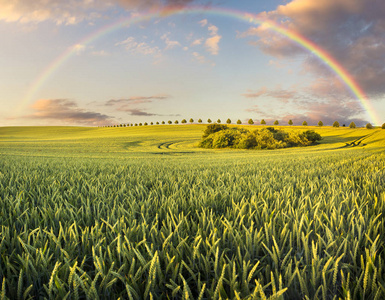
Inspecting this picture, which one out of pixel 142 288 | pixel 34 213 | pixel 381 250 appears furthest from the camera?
pixel 34 213

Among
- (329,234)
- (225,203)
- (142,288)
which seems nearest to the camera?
(142,288)

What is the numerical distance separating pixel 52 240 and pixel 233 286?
1.07 meters

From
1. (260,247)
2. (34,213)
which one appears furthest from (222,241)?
(34,213)

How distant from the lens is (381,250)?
1423 millimetres

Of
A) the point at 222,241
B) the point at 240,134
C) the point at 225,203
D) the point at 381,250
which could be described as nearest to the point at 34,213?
the point at 222,241

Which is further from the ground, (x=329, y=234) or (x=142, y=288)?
(x=329, y=234)

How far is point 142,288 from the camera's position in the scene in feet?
3.41

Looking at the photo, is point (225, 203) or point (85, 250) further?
point (225, 203)

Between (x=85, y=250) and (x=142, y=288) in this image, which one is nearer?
(x=142, y=288)

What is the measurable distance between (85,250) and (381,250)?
1760mm

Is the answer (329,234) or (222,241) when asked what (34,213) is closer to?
(222,241)

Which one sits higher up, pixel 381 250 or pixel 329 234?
pixel 329 234

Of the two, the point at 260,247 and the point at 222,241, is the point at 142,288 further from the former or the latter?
the point at 260,247

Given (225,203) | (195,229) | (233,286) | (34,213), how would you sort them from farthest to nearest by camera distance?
(225,203) < (34,213) < (195,229) < (233,286)
